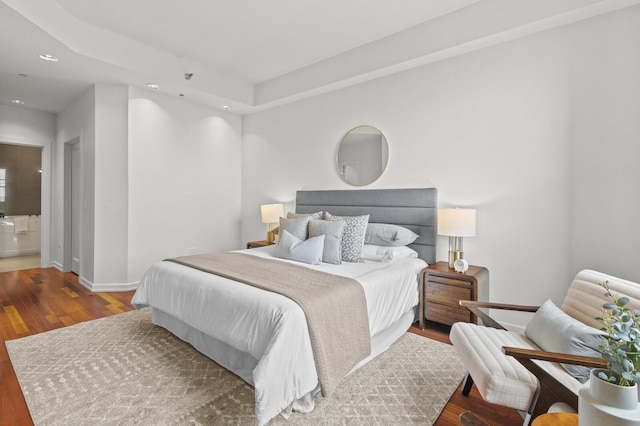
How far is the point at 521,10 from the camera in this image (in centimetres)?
265

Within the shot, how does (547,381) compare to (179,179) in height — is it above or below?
below

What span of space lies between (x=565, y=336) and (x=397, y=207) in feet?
6.99

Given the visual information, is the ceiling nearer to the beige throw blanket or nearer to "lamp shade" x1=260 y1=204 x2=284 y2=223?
"lamp shade" x1=260 y1=204 x2=284 y2=223

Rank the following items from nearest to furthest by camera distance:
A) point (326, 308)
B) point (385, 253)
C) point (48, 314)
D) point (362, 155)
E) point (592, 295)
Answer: point (592, 295)
point (326, 308)
point (385, 253)
point (48, 314)
point (362, 155)

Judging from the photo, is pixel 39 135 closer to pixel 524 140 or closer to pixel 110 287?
pixel 110 287

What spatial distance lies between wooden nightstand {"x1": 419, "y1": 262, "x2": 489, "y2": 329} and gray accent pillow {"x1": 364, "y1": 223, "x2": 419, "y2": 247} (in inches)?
14.6

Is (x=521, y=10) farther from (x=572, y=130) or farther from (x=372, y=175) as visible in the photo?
(x=372, y=175)

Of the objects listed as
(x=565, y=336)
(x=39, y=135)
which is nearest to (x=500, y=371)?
(x=565, y=336)

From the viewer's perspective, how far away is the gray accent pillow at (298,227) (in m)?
3.34

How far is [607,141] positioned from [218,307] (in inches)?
127

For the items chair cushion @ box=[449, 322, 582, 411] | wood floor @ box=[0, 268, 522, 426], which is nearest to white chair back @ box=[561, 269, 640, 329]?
chair cushion @ box=[449, 322, 582, 411]

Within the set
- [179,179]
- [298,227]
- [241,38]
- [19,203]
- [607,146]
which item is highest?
[241,38]

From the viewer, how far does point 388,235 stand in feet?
10.9

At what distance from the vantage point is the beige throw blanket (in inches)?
73.0
